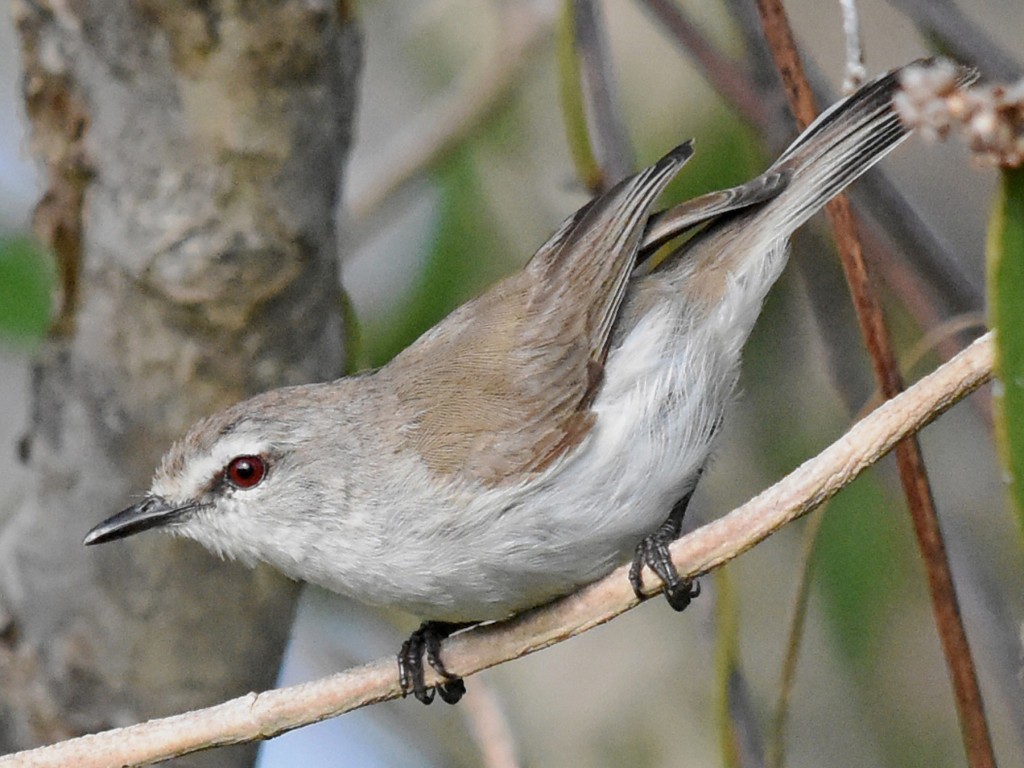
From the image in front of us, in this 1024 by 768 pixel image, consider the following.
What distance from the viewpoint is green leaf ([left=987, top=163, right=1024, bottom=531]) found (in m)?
1.41

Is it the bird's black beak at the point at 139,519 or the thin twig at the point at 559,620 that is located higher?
the bird's black beak at the point at 139,519

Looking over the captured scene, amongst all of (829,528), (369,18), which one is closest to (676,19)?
(829,528)

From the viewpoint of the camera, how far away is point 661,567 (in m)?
2.46

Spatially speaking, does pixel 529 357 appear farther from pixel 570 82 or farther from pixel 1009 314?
pixel 1009 314

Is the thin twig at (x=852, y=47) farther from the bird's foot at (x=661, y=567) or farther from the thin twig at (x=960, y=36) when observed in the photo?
the bird's foot at (x=661, y=567)

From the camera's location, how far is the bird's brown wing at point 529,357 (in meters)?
2.65

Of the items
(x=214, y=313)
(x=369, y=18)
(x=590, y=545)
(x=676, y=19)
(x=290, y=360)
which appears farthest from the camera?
(x=369, y=18)

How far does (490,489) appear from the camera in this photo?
2.57m

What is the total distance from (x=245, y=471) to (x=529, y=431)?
64 centimetres

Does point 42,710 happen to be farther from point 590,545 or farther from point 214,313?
point 590,545

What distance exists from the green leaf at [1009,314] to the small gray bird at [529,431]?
0.88 m

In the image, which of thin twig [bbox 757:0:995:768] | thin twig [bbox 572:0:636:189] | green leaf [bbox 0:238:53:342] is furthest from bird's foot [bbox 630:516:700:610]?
green leaf [bbox 0:238:53:342]

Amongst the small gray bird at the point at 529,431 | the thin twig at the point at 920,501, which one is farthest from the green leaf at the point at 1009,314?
the small gray bird at the point at 529,431

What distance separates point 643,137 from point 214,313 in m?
2.05
